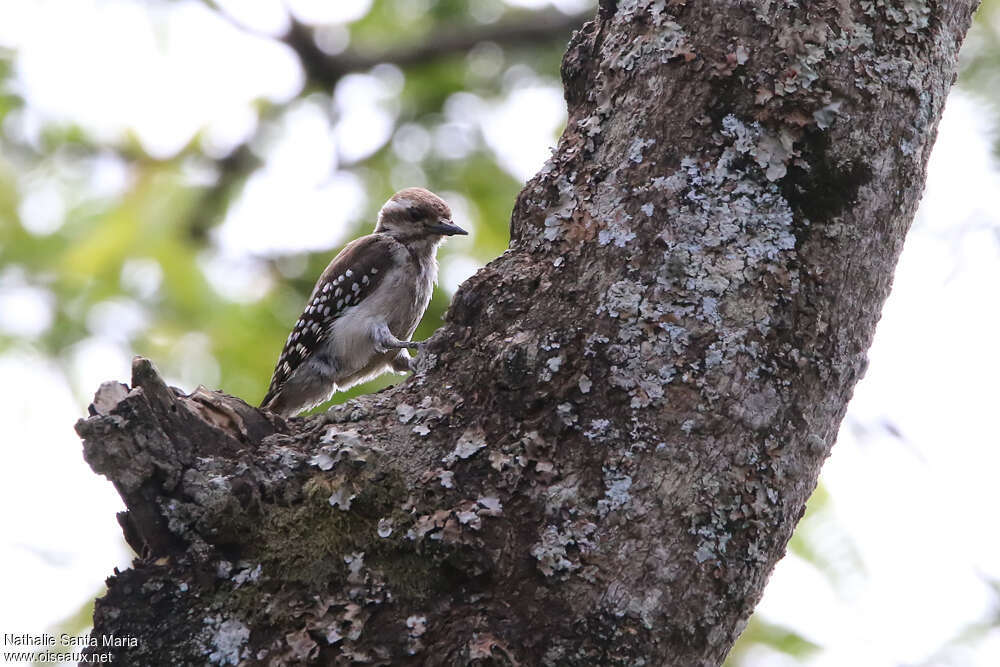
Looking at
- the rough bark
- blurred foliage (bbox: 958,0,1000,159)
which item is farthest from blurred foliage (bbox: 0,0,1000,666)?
the rough bark

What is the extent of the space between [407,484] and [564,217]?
896 mm

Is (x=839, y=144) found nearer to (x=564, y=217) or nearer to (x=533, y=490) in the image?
(x=564, y=217)

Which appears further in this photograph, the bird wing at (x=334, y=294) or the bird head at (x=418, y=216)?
the bird head at (x=418, y=216)

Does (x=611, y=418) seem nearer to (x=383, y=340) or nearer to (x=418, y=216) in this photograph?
(x=383, y=340)

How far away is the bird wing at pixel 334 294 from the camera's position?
5.26 metres

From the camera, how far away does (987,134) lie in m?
4.15

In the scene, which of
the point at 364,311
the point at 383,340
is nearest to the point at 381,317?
Answer: the point at 364,311

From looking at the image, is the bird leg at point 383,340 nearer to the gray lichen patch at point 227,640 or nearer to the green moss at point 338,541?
the green moss at point 338,541

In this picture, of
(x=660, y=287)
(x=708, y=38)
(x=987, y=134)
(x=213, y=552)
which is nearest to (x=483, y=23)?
(x=987, y=134)

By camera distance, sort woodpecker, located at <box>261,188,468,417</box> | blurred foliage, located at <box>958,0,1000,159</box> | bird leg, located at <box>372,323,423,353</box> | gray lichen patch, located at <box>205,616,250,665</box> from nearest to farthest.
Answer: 1. gray lichen patch, located at <box>205,616,250,665</box>
2. blurred foliage, located at <box>958,0,1000,159</box>
3. bird leg, located at <box>372,323,423,353</box>
4. woodpecker, located at <box>261,188,468,417</box>

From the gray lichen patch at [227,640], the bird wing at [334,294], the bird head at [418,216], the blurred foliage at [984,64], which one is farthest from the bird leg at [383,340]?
the blurred foliage at [984,64]

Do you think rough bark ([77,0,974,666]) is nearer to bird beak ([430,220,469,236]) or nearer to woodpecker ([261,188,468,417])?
woodpecker ([261,188,468,417])

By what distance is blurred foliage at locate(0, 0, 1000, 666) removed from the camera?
5.14 meters

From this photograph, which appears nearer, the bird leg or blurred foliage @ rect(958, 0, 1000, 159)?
blurred foliage @ rect(958, 0, 1000, 159)
